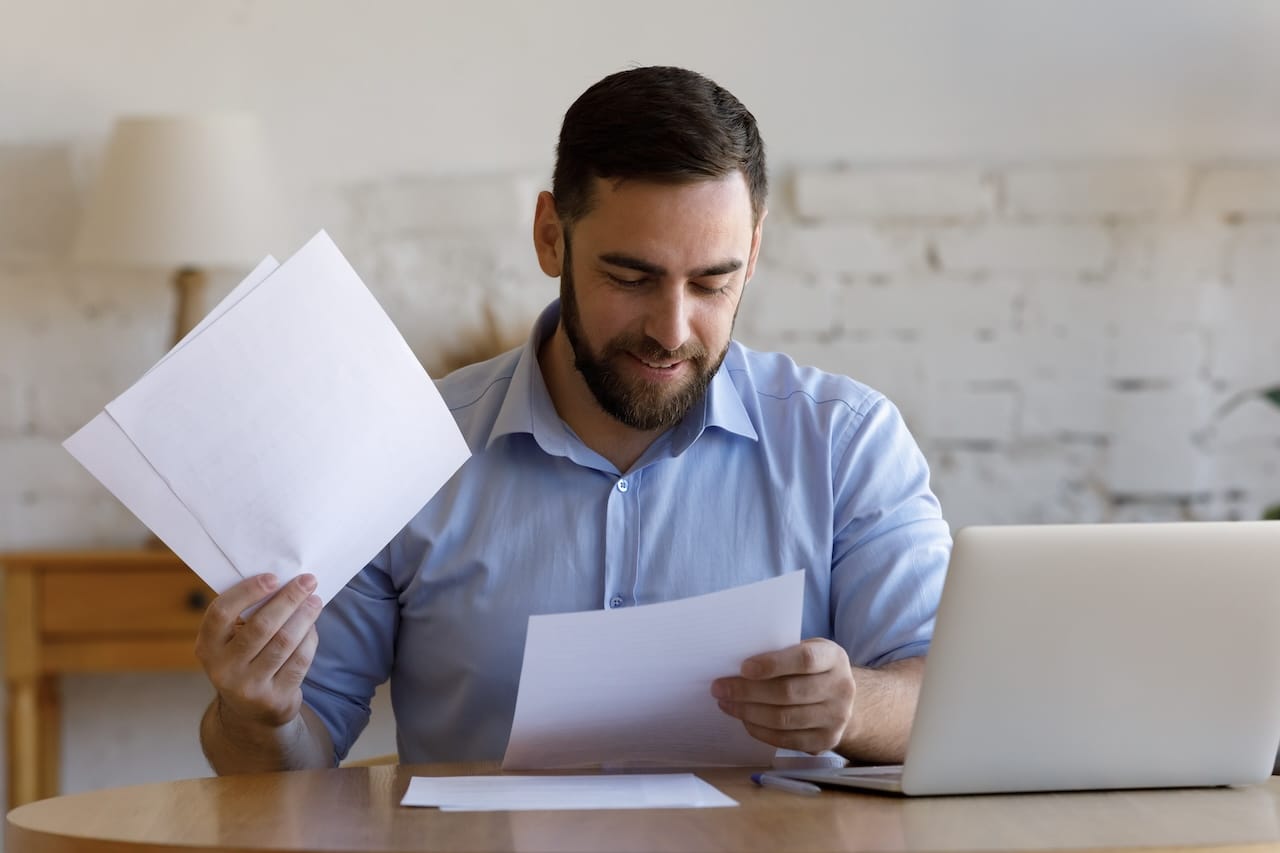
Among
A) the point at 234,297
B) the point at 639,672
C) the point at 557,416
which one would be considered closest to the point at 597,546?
the point at 557,416

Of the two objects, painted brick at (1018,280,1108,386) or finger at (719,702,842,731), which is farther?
painted brick at (1018,280,1108,386)

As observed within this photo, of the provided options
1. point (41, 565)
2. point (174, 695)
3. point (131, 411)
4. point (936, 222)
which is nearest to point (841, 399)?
point (131, 411)

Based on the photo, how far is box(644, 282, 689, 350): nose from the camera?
1.32 metres

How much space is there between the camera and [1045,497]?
257cm

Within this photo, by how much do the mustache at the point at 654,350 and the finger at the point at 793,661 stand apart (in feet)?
1.28

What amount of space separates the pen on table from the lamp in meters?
1.56

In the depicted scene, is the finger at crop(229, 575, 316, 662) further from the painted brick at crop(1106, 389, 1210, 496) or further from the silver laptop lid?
the painted brick at crop(1106, 389, 1210, 496)

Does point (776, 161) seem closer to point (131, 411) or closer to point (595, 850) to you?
point (131, 411)

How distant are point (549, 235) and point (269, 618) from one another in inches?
22.5

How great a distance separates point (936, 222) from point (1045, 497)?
1.69 feet

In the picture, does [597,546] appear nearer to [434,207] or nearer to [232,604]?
[232,604]

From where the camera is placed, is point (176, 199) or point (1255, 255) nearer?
point (176, 199)

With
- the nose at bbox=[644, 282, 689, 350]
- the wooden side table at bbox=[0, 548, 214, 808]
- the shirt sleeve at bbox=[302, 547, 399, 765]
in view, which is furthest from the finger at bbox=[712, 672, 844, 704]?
the wooden side table at bbox=[0, 548, 214, 808]

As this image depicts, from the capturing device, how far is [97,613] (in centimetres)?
227
